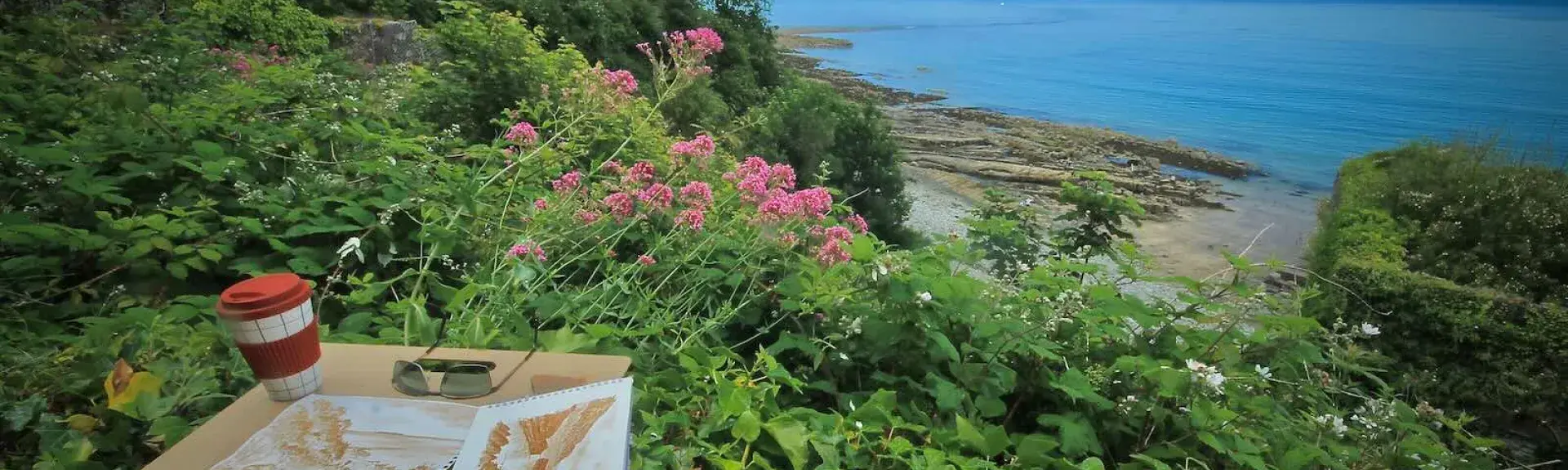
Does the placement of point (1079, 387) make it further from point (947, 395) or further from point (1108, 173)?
point (1108, 173)

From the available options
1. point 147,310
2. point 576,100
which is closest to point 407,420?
point 147,310

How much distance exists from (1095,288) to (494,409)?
148cm

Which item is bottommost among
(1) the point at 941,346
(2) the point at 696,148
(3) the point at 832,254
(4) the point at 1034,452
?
(4) the point at 1034,452

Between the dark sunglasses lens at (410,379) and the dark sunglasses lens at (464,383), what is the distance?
0.08 feet

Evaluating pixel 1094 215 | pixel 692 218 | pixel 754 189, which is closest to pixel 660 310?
pixel 692 218

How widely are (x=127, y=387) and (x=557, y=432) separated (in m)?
0.70

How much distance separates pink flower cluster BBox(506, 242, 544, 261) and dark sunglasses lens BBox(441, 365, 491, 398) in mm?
667

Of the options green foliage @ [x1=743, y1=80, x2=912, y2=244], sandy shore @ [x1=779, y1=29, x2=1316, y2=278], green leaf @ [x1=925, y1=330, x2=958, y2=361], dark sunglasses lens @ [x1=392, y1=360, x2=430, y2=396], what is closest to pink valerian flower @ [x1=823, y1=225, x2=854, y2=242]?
green leaf @ [x1=925, y1=330, x2=958, y2=361]

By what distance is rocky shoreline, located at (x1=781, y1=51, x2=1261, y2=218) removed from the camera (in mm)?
7156

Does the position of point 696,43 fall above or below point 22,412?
above

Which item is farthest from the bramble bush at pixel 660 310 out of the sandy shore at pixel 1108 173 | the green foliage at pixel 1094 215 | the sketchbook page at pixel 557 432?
the sandy shore at pixel 1108 173

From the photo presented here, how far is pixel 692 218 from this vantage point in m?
1.79

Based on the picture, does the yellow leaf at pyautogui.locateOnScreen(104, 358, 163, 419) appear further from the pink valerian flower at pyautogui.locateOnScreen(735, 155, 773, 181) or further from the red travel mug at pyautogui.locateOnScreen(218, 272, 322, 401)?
the pink valerian flower at pyautogui.locateOnScreen(735, 155, 773, 181)

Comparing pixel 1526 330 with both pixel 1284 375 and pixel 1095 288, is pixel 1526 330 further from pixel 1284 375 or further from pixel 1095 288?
pixel 1095 288
